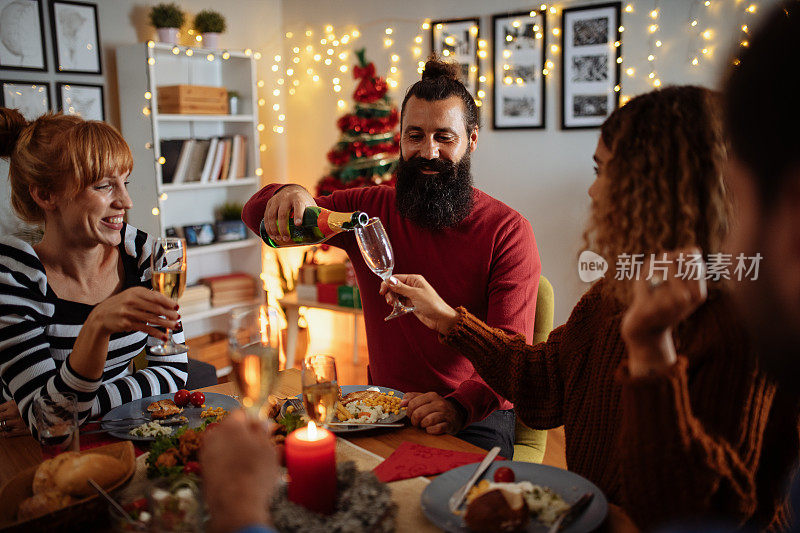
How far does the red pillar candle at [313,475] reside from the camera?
3.11 feet

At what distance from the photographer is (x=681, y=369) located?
0.96 m

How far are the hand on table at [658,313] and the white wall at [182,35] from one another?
3203 mm

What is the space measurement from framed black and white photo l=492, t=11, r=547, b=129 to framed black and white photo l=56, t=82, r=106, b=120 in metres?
2.37

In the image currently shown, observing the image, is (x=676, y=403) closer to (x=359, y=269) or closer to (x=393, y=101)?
(x=359, y=269)

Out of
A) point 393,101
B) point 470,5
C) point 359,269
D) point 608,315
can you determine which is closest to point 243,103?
point 393,101

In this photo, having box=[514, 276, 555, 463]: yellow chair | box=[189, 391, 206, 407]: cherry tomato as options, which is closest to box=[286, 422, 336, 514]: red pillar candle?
box=[189, 391, 206, 407]: cherry tomato

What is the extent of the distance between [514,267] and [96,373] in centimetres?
113

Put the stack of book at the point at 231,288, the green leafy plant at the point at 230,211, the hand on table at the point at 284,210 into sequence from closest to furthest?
the hand on table at the point at 284,210 < the stack of book at the point at 231,288 < the green leafy plant at the point at 230,211

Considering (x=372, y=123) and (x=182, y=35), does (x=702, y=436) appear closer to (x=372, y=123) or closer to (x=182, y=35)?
(x=372, y=123)

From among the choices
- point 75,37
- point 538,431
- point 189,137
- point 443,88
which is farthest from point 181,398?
point 189,137

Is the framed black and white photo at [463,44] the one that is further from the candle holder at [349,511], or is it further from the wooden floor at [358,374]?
the candle holder at [349,511]

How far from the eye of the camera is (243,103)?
179 inches

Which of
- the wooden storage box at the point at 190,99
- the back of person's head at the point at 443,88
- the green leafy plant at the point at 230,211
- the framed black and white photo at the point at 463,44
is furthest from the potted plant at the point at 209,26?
the back of person's head at the point at 443,88

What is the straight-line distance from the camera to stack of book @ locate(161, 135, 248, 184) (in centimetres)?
411
